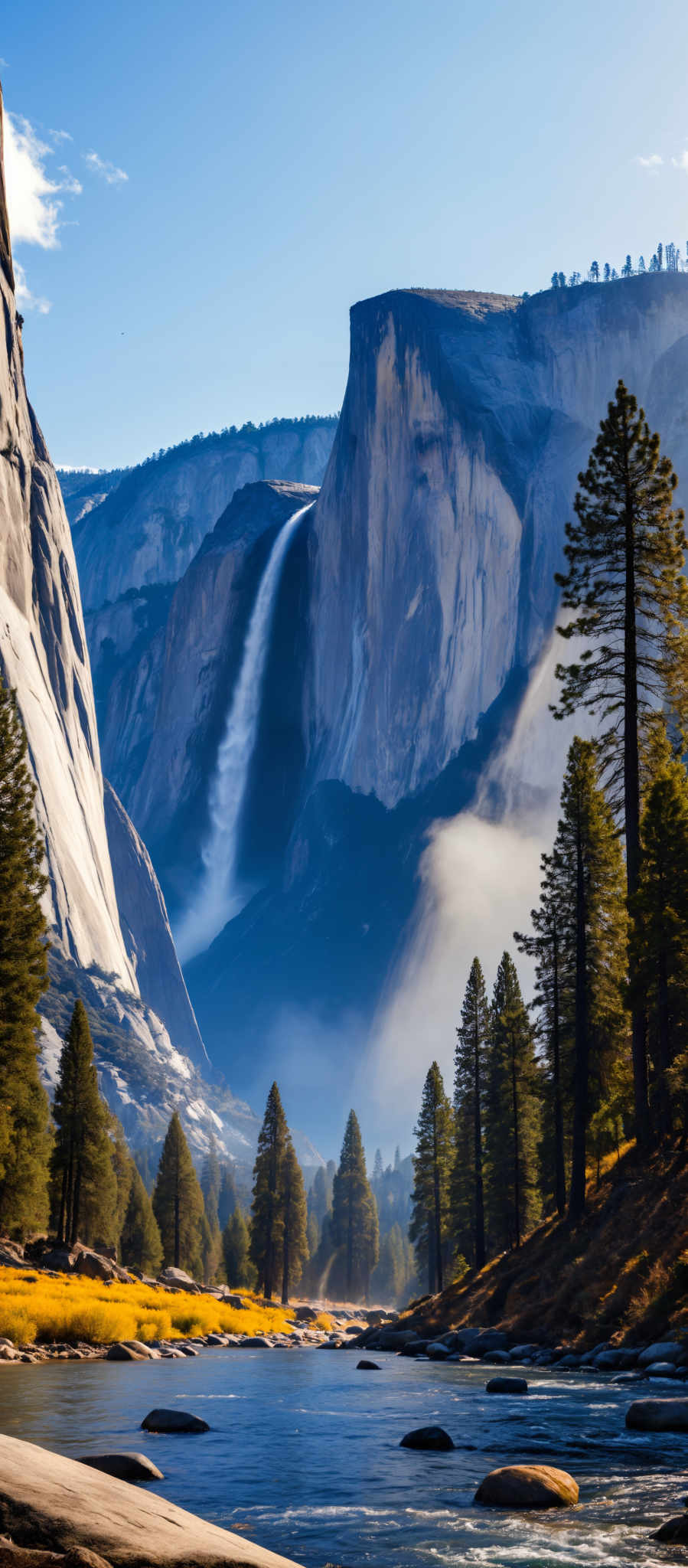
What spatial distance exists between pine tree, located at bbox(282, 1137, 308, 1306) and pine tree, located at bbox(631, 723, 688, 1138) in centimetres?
5506

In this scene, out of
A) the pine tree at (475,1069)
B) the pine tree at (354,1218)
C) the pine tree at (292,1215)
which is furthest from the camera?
the pine tree at (354,1218)

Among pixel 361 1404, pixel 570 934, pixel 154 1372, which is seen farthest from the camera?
pixel 570 934

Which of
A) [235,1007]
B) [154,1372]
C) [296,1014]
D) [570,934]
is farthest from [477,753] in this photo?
[154,1372]

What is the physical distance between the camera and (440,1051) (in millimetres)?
161125

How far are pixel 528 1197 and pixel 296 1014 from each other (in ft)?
416

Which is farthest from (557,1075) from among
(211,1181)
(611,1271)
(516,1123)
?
(211,1181)

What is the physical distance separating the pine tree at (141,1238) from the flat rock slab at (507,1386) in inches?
2345

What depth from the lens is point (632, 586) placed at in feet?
86.2

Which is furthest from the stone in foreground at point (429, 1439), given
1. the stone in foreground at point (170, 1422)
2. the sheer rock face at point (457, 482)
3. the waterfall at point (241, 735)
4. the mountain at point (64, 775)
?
the waterfall at point (241, 735)

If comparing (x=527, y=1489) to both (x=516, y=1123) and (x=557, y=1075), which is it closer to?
(x=557, y=1075)

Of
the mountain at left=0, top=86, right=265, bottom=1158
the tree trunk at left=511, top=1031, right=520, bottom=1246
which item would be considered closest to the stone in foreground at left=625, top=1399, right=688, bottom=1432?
the tree trunk at left=511, top=1031, right=520, bottom=1246

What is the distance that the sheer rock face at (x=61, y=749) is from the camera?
385 feet

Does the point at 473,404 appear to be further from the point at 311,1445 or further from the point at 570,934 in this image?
the point at 311,1445

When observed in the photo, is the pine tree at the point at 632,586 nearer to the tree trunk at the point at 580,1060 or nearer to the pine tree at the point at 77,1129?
the tree trunk at the point at 580,1060
